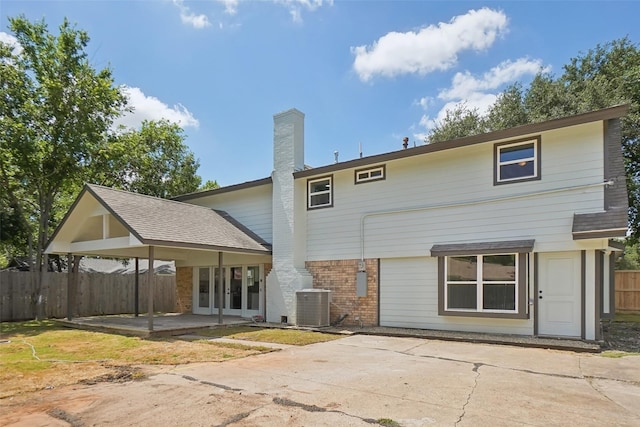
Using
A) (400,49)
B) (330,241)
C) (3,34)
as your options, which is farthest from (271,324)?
(3,34)

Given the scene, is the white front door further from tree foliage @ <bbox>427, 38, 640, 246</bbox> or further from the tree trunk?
the tree trunk

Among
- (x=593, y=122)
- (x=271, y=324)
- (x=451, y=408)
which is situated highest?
(x=593, y=122)

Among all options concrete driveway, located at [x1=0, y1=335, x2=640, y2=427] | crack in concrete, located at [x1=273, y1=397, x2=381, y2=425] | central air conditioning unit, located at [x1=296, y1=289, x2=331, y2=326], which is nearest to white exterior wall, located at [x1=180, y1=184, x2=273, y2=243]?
central air conditioning unit, located at [x1=296, y1=289, x2=331, y2=326]

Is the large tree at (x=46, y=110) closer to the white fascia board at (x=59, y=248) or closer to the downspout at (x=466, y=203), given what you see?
the white fascia board at (x=59, y=248)

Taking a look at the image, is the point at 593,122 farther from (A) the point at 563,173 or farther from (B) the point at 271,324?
(B) the point at 271,324

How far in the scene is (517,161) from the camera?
34.4ft

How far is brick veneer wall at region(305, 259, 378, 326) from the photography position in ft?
41.2

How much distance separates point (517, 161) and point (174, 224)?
32.1 ft

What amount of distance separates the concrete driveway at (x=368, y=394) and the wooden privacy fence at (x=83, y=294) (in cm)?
1085

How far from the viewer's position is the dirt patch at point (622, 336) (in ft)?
30.2

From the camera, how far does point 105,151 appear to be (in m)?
16.3

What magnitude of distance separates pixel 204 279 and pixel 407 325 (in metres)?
8.77

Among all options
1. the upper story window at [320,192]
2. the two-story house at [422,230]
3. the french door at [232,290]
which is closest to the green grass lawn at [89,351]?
the two-story house at [422,230]

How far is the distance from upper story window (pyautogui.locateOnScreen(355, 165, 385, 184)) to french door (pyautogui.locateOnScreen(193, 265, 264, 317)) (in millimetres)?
5013
